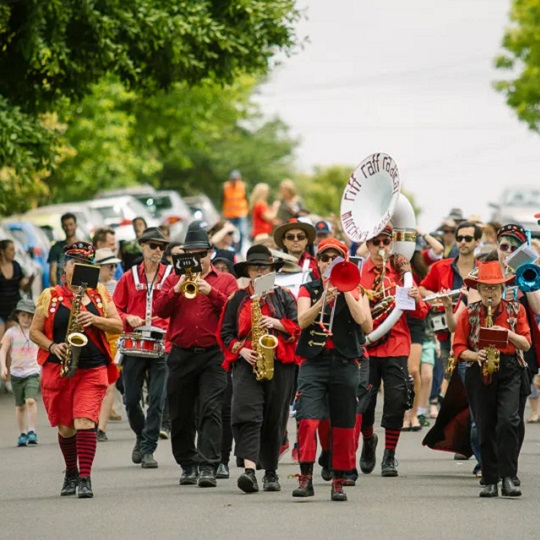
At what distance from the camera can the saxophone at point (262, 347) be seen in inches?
509

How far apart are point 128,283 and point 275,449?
276 centimetres

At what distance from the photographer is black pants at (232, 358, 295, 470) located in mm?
13023

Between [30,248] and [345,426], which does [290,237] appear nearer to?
[345,426]

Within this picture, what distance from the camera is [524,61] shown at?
57938 mm

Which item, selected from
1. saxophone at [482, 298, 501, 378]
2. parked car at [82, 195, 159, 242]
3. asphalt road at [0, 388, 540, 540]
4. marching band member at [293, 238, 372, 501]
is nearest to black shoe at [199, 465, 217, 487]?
asphalt road at [0, 388, 540, 540]

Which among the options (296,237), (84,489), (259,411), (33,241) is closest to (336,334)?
(259,411)

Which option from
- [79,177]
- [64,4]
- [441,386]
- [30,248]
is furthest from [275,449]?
[79,177]

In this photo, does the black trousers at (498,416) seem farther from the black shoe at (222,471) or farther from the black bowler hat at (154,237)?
the black bowler hat at (154,237)

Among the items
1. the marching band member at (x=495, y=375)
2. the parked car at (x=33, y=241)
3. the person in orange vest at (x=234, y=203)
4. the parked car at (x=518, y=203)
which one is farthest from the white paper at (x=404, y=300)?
the parked car at (x=518, y=203)

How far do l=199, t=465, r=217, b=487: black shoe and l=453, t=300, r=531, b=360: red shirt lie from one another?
6.93ft

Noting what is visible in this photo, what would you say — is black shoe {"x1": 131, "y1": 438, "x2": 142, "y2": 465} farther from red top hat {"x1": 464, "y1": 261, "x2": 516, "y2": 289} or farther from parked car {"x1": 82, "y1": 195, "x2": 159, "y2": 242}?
parked car {"x1": 82, "y1": 195, "x2": 159, "y2": 242}

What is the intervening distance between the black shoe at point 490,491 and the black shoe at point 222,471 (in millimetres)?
2408

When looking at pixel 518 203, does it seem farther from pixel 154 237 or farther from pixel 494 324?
pixel 494 324

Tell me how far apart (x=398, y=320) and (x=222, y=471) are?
1.85 m
